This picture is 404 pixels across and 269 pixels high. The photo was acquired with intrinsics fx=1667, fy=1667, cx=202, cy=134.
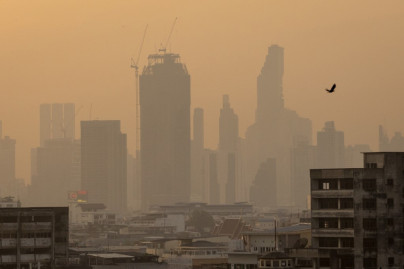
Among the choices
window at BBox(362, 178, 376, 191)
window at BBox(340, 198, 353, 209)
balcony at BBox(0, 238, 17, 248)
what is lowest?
balcony at BBox(0, 238, 17, 248)

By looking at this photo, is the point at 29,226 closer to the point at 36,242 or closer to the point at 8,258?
the point at 36,242

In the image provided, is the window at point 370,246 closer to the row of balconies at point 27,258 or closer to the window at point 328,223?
the window at point 328,223

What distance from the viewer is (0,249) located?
184 metres

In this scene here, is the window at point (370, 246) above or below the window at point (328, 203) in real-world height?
below

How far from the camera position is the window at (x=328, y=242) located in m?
159

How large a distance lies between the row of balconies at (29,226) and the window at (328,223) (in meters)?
38.6

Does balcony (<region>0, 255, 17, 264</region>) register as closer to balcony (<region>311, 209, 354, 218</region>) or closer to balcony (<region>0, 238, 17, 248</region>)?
balcony (<region>0, 238, 17, 248</region>)

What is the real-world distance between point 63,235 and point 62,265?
462 centimetres

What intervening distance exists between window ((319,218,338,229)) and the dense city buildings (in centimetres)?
3708

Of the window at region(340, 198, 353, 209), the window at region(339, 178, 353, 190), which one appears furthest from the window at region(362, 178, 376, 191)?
the window at region(340, 198, 353, 209)

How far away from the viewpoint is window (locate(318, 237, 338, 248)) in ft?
523

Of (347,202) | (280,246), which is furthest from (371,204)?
(280,246)

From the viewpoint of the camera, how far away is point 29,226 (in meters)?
185

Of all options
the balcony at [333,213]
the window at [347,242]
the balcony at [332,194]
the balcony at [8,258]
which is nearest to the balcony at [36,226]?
the balcony at [8,258]
